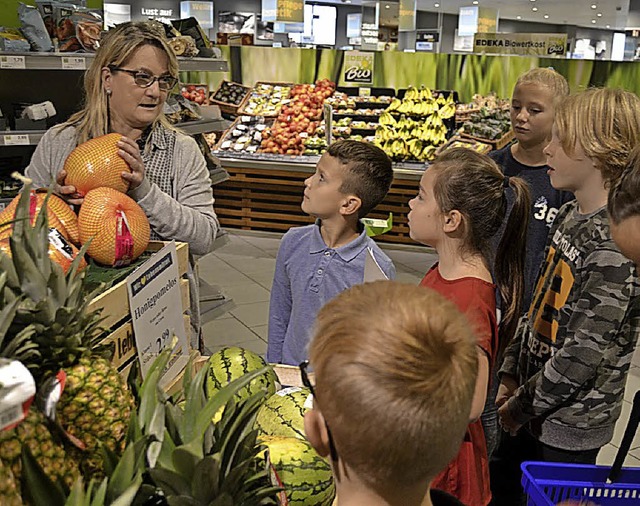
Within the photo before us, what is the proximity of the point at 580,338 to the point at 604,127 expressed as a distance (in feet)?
2.14

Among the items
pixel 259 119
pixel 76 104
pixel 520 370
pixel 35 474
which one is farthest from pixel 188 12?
pixel 35 474

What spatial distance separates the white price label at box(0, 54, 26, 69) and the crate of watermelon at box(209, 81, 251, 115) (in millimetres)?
5187

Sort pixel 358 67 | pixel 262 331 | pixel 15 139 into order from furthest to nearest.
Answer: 1. pixel 358 67
2. pixel 262 331
3. pixel 15 139

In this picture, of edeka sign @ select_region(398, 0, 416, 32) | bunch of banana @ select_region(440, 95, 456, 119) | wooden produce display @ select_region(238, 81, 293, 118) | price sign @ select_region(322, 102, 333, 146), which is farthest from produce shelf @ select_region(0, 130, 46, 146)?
edeka sign @ select_region(398, 0, 416, 32)

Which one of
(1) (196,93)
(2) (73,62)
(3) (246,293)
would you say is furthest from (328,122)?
(2) (73,62)

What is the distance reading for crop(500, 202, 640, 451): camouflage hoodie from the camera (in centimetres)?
198

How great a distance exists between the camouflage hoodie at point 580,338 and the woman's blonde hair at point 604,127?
0.52ft

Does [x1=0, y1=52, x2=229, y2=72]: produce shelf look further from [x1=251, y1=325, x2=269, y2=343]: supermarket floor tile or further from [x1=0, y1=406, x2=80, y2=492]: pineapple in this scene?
[x1=0, y1=406, x2=80, y2=492]: pineapple

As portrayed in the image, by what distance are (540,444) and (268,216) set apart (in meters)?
5.61

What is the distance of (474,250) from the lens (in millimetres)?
2041

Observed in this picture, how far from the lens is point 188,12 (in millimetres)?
14344

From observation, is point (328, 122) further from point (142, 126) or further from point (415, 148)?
point (142, 126)

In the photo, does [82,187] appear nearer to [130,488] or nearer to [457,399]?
[130,488]

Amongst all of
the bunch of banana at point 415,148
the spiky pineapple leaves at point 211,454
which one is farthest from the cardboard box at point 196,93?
the spiky pineapple leaves at point 211,454
